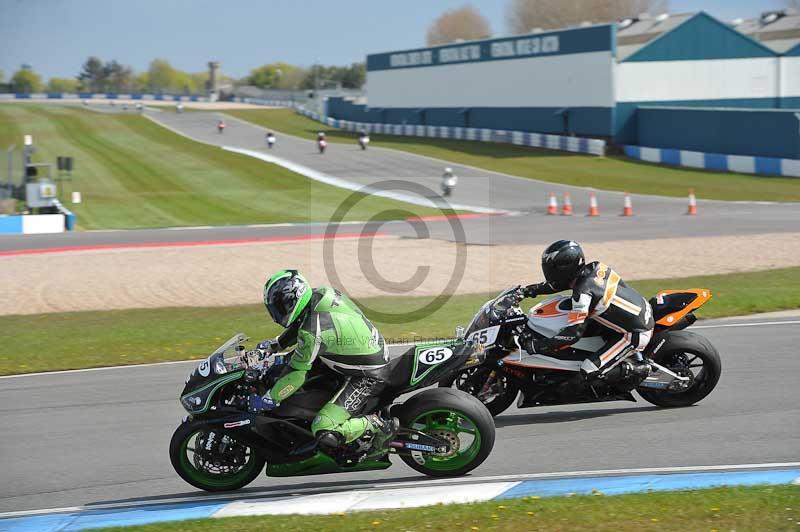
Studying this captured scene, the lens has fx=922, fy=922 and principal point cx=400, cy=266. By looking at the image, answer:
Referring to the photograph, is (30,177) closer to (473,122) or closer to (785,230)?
(785,230)

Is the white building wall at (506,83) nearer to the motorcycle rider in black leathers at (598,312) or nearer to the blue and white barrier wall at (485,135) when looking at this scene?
the blue and white barrier wall at (485,135)

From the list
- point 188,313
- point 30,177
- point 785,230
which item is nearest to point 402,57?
point 30,177

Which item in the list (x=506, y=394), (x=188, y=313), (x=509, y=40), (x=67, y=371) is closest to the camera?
(x=506, y=394)

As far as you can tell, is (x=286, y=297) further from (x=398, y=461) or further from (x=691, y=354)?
(x=691, y=354)

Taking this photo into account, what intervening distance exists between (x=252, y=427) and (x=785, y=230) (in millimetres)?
22770

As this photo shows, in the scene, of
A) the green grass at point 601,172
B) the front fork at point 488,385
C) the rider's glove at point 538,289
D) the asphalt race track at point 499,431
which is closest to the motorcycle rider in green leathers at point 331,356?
the asphalt race track at point 499,431

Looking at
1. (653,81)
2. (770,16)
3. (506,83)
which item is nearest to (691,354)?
(653,81)

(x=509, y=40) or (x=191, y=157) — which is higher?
(x=509, y=40)

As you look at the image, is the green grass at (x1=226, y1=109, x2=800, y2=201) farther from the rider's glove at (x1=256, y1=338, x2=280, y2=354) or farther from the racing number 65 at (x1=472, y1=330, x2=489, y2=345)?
the rider's glove at (x1=256, y1=338, x2=280, y2=354)

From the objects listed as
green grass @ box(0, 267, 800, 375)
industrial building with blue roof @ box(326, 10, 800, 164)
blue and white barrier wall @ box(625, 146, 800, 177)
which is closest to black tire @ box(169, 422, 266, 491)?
green grass @ box(0, 267, 800, 375)

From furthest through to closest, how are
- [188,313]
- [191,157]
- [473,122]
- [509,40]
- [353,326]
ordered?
[473,122], [509,40], [191,157], [188,313], [353,326]

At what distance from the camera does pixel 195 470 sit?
7.80 meters

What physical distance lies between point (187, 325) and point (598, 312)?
8677mm

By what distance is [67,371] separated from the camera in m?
12.9
